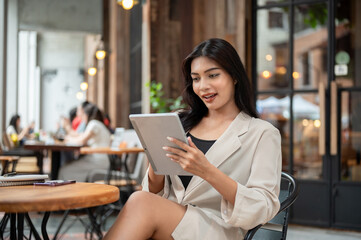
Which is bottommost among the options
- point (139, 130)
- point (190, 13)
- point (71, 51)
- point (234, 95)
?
point (139, 130)

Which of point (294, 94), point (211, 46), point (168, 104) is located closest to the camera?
point (211, 46)

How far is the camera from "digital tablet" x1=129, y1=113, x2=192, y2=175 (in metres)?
1.65

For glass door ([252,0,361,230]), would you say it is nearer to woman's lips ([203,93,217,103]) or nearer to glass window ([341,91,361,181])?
glass window ([341,91,361,181])

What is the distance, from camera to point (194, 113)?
2273 mm

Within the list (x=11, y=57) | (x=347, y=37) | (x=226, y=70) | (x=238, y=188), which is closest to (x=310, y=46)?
(x=347, y=37)

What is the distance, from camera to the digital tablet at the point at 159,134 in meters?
1.65

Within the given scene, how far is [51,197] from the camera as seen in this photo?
1545 mm

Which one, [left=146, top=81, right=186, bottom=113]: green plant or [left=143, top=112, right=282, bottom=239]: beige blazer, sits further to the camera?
[left=146, top=81, right=186, bottom=113]: green plant

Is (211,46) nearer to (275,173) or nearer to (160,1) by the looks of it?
(275,173)

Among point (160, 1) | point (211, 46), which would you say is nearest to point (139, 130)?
point (211, 46)

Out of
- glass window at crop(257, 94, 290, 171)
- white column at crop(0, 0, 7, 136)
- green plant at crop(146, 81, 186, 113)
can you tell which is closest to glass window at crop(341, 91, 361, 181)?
glass window at crop(257, 94, 290, 171)

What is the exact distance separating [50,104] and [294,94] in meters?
24.0

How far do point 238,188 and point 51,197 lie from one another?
0.66 meters

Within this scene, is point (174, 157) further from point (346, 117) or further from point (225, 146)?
point (346, 117)
